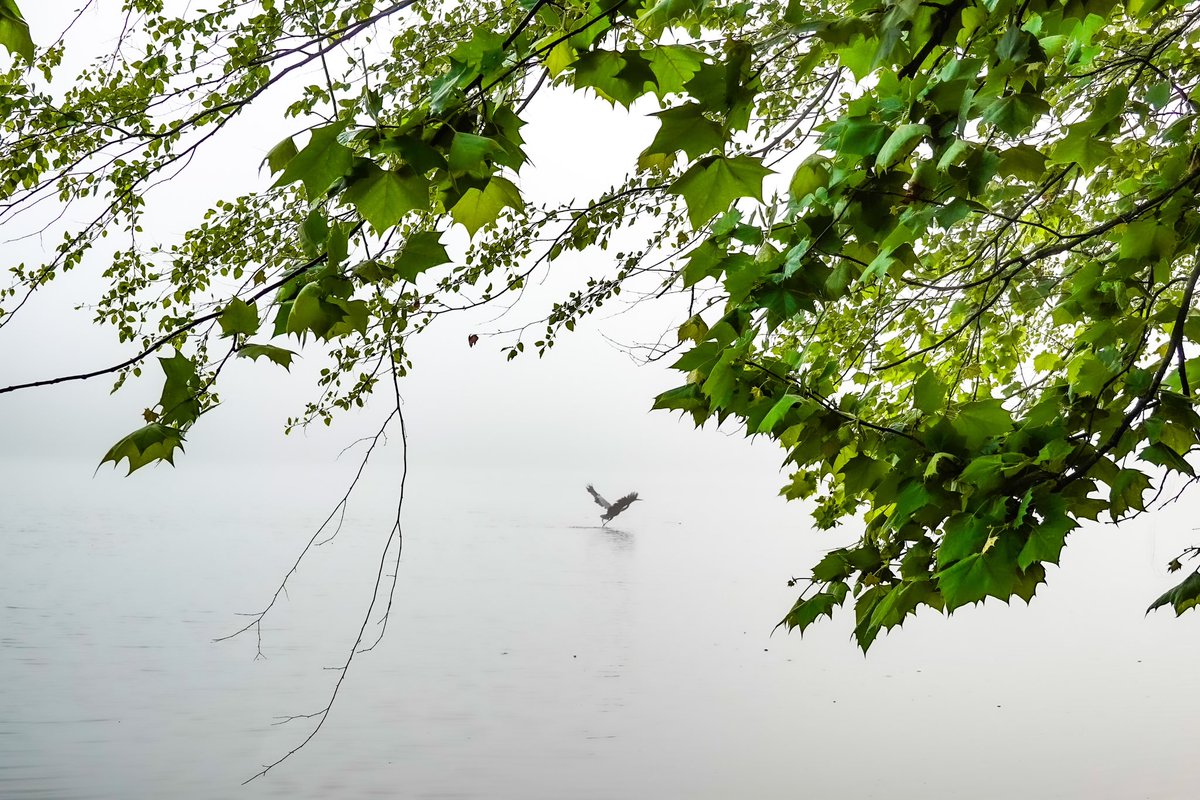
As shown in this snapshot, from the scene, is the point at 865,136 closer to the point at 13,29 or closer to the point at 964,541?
the point at 964,541

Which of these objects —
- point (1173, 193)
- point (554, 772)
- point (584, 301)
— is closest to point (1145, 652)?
point (554, 772)

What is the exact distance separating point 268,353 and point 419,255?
0.65 ft

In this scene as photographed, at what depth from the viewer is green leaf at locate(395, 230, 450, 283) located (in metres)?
0.96

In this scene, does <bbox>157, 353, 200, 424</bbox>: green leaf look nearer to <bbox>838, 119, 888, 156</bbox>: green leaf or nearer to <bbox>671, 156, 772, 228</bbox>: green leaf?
<bbox>671, 156, 772, 228</bbox>: green leaf

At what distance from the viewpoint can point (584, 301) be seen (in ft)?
10.5

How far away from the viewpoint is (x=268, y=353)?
100 centimetres

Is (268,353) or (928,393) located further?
(928,393)

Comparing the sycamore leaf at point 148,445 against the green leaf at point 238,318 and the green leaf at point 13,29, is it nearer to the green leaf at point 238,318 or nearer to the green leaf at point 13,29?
the green leaf at point 238,318

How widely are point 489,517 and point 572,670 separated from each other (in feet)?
43.1

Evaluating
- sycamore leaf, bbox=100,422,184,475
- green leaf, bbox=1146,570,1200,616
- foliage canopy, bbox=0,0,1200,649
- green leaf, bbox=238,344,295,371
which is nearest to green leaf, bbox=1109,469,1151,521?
foliage canopy, bbox=0,0,1200,649

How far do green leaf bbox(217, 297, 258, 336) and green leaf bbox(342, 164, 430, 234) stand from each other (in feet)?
0.67

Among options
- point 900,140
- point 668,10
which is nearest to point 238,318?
point 668,10

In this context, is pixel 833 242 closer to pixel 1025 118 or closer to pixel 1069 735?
pixel 1025 118

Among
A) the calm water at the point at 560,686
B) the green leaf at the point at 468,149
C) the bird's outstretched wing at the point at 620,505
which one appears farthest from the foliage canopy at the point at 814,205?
the bird's outstretched wing at the point at 620,505
